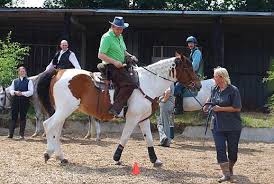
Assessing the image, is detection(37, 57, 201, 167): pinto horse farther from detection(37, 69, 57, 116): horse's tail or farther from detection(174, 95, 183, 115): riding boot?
detection(174, 95, 183, 115): riding boot

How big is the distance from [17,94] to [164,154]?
4310mm

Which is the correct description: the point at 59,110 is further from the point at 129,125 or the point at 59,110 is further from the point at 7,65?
the point at 7,65

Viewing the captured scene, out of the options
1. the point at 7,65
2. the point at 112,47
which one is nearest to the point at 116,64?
the point at 112,47

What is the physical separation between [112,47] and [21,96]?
4826 mm

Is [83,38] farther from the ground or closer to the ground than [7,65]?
farther from the ground

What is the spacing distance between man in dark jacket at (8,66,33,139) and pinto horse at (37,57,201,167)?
11.9ft

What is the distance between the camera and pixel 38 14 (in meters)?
16.3

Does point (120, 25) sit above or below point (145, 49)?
above

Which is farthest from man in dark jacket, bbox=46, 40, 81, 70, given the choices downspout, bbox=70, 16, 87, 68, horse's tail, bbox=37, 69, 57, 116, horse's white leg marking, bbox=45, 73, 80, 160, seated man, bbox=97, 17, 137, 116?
downspout, bbox=70, 16, 87, 68

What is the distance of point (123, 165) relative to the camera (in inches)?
317

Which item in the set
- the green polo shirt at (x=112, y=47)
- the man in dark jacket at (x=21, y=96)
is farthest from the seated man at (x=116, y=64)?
the man in dark jacket at (x=21, y=96)

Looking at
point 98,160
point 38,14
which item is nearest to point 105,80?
point 98,160

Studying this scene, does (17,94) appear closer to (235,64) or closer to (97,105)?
(97,105)

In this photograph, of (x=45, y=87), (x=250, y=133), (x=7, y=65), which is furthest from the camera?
(x=7, y=65)
